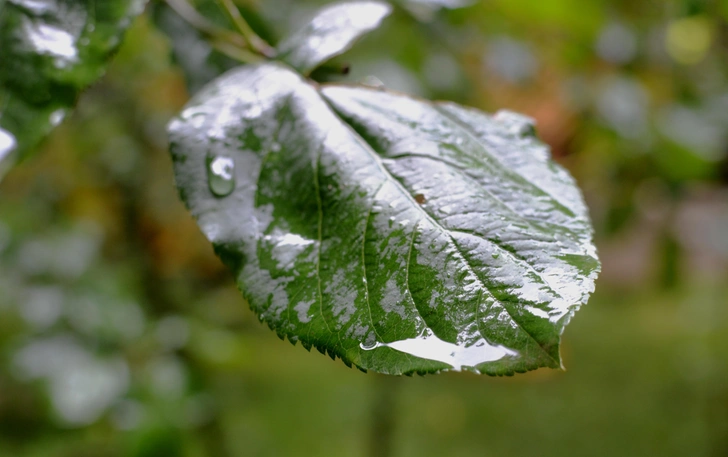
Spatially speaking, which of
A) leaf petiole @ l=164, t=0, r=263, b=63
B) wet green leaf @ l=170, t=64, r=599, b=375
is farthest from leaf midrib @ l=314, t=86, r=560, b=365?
leaf petiole @ l=164, t=0, r=263, b=63

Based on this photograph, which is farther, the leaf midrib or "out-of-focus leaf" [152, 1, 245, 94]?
"out-of-focus leaf" [152, 1, 245, 94]

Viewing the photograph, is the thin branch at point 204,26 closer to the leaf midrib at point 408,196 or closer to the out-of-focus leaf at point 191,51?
the out-of-focus leaf at point 191,51

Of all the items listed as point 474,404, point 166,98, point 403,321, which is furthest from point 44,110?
point 474,404

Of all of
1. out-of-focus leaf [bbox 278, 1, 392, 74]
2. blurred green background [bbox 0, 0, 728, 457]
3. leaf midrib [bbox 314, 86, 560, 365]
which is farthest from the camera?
blurred green background [bbox 0, 0, 728, 457]

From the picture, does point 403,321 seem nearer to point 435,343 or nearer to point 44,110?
point 435,343

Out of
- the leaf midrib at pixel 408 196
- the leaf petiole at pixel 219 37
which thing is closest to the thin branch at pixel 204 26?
the leaf petiole at pixel 219 37

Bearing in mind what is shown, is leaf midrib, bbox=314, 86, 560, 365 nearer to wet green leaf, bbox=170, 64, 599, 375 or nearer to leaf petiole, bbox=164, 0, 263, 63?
wet green leaf, bbox=170, 64, 599, 375
